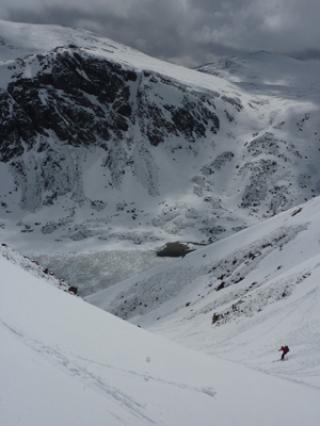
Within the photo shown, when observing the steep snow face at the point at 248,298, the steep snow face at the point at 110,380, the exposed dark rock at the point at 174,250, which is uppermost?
the steep snow face at the point at 110,380

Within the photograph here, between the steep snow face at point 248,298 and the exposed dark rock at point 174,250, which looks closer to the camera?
the steep snow face at point 248,298

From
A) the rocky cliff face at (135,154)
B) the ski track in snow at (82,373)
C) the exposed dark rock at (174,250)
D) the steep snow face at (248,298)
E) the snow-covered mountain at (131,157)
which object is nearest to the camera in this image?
the ski track in snow at (82,373)

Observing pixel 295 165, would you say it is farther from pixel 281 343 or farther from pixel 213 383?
pixel 213 383

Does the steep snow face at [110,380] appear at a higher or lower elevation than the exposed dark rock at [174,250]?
higher

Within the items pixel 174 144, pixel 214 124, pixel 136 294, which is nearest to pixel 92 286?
pixel 136 294

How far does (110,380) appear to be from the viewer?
25.9 ft

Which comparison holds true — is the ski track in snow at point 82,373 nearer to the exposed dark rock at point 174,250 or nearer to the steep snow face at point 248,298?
the steep snow face at point 248,298

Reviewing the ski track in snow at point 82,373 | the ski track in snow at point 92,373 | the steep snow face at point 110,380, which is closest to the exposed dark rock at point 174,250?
the steep snow face at point 110,380

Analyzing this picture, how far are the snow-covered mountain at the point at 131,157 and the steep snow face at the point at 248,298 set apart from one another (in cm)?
3686

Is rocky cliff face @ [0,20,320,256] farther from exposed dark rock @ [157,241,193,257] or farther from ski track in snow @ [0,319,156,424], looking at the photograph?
ski track in snow @ [0,319,156,424]

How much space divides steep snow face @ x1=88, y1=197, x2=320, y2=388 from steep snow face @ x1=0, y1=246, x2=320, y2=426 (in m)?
4.87

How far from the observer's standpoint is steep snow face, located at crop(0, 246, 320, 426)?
6695mm

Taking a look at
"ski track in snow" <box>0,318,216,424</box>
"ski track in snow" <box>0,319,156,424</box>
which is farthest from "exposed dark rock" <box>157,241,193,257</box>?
"ski track in snow" <box>0,319,156,424</box>

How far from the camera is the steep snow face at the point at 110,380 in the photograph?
6.70m
